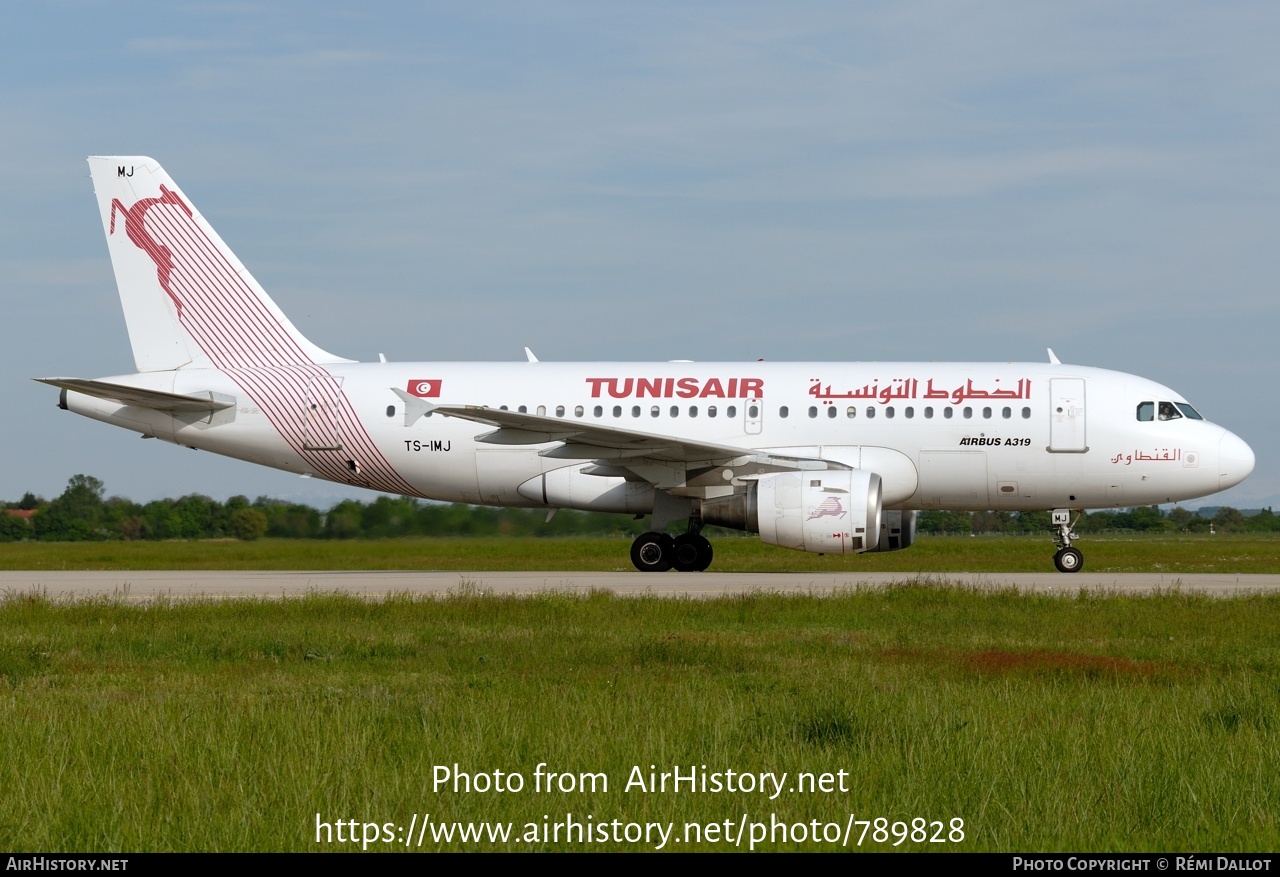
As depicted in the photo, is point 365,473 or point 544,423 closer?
point 544,423

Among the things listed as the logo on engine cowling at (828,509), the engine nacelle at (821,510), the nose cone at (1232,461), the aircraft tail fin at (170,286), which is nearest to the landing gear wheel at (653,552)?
the engine nacelle at (821,510)

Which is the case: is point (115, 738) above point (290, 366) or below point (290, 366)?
below

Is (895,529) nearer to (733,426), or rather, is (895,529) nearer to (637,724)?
(733,426)

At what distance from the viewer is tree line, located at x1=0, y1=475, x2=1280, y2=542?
27.9 m

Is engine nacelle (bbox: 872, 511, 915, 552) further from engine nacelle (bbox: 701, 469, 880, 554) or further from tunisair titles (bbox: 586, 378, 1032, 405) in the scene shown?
engine nacelle (bbox: 701, 469, 880, 554)

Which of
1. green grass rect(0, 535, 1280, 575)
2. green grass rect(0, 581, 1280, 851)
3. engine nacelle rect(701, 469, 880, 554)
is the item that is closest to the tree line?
green grass rect(0, 535, 1280, 575)

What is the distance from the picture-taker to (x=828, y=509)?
21.5 m

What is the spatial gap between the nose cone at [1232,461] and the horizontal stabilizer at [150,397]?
16.7 meters

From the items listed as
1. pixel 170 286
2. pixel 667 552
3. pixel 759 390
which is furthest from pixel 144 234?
pixel 759 390

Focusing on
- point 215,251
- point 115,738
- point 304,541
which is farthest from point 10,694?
point 304,541

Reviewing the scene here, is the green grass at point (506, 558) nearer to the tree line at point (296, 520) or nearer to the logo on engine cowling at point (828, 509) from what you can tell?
the tree line at point (296, 520)

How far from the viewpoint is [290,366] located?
84.6 ft
